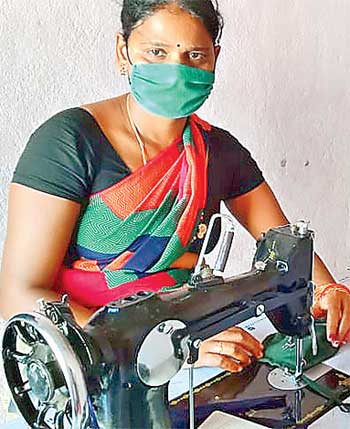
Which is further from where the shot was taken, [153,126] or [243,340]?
[153,126]

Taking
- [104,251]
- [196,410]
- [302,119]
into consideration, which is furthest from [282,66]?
[196,410]

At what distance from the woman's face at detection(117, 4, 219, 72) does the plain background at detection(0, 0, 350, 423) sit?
0.28 m

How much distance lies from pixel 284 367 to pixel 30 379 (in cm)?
44

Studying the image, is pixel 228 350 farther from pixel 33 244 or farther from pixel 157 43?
pixel 157 43

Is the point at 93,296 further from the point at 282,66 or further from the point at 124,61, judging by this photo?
the point at 282,66

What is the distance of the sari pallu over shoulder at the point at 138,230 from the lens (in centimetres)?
113

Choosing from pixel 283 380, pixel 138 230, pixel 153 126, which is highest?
pixel 153 126

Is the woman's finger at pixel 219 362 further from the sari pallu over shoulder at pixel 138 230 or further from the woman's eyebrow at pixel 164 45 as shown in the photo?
the woman's eyebrow at pixel 164 45

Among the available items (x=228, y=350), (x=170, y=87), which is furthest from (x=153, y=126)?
(x=228, y=350)

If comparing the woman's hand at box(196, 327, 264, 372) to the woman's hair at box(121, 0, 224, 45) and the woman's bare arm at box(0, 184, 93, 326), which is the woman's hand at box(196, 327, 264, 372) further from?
the woman's hair at box(121, 0, 224, 45)

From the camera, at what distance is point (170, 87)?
1.08m

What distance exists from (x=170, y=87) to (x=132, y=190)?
16 centimetres

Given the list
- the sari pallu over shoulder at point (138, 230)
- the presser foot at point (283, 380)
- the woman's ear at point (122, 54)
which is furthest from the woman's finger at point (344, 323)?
the woman's ear at point (122, 54)

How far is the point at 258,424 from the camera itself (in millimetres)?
919
